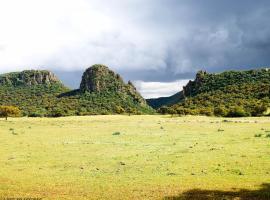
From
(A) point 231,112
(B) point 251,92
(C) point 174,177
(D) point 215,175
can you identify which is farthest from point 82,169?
(B) point 251,92

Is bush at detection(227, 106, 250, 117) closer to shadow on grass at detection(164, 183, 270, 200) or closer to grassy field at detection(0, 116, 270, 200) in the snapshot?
grassy field at detection(0, 116, 270, 200)

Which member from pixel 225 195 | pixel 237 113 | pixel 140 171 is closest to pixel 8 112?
pixel 237 113

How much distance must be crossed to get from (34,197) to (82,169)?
27.2 feet

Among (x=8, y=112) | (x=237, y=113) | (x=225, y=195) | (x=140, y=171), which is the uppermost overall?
(x=8, y=112)

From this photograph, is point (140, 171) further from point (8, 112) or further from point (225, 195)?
point (8, 112)

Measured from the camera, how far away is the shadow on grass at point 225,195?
67.3 ft

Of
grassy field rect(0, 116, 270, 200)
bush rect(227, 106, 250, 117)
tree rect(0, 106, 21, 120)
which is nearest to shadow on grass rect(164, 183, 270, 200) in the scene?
grassy field rect(0, 116, 270, 200)

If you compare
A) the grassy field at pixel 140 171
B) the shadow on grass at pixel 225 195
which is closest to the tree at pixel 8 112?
the grassy field at pixel 140 171

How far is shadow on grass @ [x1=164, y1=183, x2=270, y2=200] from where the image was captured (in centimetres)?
2052

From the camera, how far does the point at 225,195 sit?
21.0m

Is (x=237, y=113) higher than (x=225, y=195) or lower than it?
higher

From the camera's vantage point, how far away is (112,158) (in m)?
33.7

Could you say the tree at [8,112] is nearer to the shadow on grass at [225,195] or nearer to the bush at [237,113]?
the bush at [237,113]

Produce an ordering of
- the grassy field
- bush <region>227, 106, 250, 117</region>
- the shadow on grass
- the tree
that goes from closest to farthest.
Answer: the shadow on grass, the grassy field, bush <region>227, 106, 250, 117</region>, the tree
